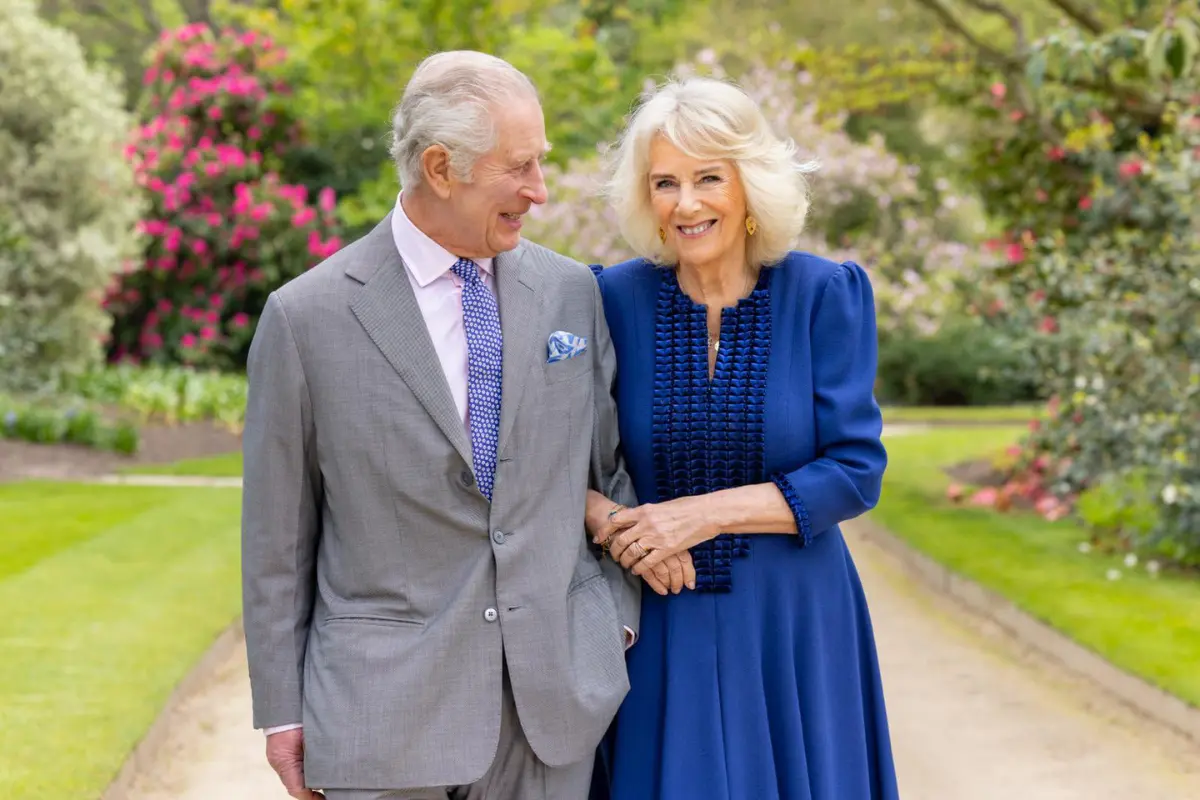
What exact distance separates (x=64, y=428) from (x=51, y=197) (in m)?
3.18

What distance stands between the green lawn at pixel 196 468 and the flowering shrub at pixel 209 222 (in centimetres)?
536

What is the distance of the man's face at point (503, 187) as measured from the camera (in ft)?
8.73

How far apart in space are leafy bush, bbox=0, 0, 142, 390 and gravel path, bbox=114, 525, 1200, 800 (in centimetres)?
873

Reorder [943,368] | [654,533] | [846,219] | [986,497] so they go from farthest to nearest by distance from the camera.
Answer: [943,368], [846,219], [986,497], [654,533]

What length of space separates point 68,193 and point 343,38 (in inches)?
143

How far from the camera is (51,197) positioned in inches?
582

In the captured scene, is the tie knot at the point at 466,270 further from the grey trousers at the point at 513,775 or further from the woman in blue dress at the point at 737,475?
the grey trousers at the point at 513,775

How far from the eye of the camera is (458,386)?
2717mm

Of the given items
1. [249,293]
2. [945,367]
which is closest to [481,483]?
[249,293]

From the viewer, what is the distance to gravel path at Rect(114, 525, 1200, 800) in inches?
193

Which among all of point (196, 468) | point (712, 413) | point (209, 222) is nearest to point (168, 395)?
point (196, 468)

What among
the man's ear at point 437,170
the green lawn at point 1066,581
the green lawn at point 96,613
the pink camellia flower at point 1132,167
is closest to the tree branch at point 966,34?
the pink camellia flower at point 1132,167

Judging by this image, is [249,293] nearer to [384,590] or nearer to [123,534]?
[123,534]

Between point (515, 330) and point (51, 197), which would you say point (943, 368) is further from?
point (515, 330)
